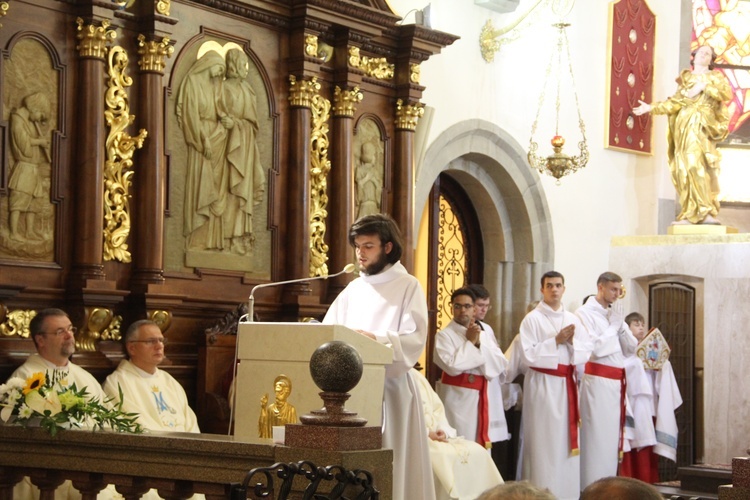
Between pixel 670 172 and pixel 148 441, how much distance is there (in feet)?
37.1

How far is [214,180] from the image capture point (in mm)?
8594

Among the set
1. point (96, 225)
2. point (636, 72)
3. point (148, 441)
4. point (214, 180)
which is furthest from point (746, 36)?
point (148, 441)

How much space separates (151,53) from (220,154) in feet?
3.10

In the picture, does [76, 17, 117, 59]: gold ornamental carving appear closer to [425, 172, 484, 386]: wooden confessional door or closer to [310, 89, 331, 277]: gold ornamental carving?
[310, 89, 331, 277]: gold ornamental carving

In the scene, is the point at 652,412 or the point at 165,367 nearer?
the point at 165,367

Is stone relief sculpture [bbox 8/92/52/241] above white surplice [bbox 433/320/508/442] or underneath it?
above

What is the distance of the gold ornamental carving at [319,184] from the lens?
9.30 metres

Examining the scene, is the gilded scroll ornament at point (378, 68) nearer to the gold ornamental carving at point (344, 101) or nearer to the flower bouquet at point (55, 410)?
the gold ornamental carving at point (344, 101)

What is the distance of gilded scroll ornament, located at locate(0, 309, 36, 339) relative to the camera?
7078mm

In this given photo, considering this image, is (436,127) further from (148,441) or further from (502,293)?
(148,441)

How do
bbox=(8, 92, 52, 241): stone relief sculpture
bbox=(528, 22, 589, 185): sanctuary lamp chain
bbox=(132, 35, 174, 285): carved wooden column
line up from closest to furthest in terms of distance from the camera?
bbox=(8, 92, 52, 241): stone relief sculpture < bbox=(132, 35, 174, 285): carved wooden column < bbox=(528, 22, 589, 185): sanctuary lamp chain

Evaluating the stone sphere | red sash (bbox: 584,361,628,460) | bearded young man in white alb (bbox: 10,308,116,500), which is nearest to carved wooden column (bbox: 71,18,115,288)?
bearded young man in white alb (bbox: 10,308,116,500)

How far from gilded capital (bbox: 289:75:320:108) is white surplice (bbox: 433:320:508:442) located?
2.27 metres

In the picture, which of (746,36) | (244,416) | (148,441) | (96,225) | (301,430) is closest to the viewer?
(301,430)
